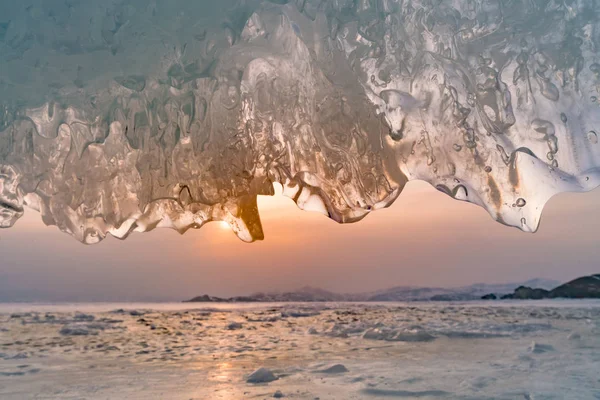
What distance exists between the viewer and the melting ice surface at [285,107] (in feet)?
10.4

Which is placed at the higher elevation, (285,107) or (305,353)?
(285,107)

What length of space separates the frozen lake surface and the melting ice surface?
125cm

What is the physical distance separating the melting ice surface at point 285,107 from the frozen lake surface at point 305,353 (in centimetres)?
125

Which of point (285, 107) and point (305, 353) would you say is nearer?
point (285, 107)

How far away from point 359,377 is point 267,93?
85.9 inches

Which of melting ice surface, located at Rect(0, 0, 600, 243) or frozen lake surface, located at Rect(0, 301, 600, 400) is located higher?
melting ice surface, located at Rect(0, 0, 600, 243)

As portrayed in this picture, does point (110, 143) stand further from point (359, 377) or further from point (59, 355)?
point (59, 355)

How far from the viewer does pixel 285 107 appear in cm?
360

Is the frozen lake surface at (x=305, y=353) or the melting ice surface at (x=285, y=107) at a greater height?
the melting ice surface at (x=285, y=107)

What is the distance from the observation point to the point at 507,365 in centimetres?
431

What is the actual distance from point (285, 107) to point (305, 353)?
9.47 feet

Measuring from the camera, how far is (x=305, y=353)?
549cm

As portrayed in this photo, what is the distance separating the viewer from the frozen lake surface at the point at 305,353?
3.77m

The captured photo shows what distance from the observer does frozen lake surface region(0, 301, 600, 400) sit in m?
3.77
